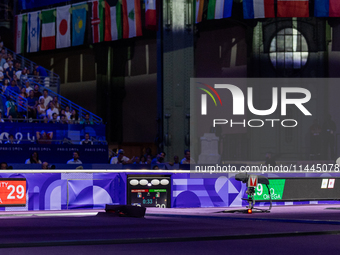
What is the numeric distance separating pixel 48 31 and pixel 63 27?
3.94 feet

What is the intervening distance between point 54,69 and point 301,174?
26552mm

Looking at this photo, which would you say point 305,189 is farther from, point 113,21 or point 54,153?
point 113,21

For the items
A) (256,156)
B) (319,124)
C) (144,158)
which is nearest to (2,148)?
(144,158)

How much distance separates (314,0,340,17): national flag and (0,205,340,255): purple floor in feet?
63.3

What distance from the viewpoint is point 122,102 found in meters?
36.0

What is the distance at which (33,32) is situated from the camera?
3441cm

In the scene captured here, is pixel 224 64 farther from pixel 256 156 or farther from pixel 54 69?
pixel 54 69

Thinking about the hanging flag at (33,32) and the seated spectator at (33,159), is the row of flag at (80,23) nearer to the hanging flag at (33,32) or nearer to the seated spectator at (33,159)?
the hanging flag at (33,32)

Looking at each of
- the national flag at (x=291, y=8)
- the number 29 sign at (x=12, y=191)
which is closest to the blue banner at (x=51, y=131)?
the number 29 sign at (x=12, y=191)

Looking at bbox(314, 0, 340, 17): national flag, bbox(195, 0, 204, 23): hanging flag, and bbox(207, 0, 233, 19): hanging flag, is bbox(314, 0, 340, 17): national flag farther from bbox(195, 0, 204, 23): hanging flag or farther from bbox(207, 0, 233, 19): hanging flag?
bbox(195, 0, 204, 23): hanging flag

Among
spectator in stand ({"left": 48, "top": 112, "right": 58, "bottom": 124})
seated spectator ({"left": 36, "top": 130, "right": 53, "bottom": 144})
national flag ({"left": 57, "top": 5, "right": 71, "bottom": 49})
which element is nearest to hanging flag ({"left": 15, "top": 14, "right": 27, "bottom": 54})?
national flag ({"left": 57, "top": 5, "right": 71, "bottom": 49})

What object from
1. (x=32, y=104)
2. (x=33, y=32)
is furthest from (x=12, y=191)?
(x=33, y=32)

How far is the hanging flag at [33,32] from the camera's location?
112ft

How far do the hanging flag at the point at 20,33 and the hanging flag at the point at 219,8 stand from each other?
14.2m
